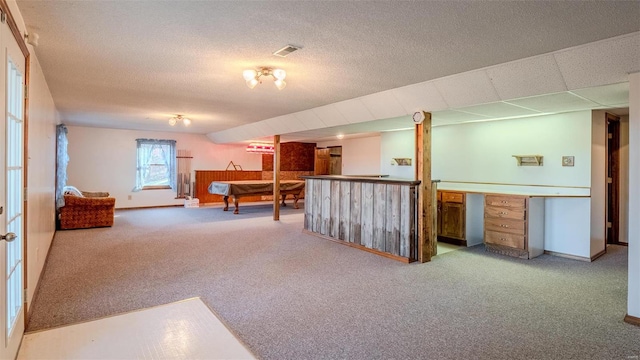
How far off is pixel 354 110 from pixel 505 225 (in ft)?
8.91

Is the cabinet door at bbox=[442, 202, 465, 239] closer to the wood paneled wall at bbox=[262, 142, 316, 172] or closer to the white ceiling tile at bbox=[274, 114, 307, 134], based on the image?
the white ceiling tile at bbox=[274, 114, 307, 134]

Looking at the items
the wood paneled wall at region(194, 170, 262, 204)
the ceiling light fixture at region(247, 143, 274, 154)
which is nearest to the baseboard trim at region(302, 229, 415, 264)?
the ceiling light fixture at region(247, 143, 274, 154)

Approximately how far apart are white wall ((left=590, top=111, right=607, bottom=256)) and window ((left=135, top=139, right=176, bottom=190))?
9.70 meters

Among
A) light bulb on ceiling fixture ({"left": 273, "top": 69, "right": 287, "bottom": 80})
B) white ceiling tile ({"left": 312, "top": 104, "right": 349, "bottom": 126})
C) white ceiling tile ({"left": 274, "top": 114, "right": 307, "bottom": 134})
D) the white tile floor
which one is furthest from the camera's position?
white ceiling tile ({"left": 274, "top": 114, "right": 307, "bottom": 134})

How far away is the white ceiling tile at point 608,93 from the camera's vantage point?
318 cm

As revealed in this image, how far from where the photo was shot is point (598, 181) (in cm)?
468

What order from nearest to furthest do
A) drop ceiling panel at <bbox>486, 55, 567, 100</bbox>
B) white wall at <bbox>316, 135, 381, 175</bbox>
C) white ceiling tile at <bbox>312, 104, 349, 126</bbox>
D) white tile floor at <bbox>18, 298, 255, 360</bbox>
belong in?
1. white tile floor at <bbox>18, 298, 255, 360</bbox>
2. drop ceiling panel at <bbox>486, 55, 567, 100</bbox>
3. white ceiling tile at <bbox>312, 104, 349, 126</bbox>
4. white wall at <bbox>316, 135, 381, 175</bbox>

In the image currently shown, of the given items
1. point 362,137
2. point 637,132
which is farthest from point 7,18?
point 362,137

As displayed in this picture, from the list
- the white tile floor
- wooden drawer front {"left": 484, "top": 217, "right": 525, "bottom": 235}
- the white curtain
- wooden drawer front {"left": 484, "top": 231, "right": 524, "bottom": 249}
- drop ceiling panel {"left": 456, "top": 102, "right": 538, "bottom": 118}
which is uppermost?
drop ceiling panel {"left": 456, "top": 102, "right": 538, "bottom": 118}

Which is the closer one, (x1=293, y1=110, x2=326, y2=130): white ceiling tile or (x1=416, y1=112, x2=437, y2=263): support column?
(x1=416, y1=112, x2=437, y2=263): support column

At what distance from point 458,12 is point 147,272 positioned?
3941 millimetres

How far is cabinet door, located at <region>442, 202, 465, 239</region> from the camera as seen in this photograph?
530 centimetres

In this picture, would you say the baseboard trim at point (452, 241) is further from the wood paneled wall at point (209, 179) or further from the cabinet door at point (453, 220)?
the wood paneled wall at point (209, 179)

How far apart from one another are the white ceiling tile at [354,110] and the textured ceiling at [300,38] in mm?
524
